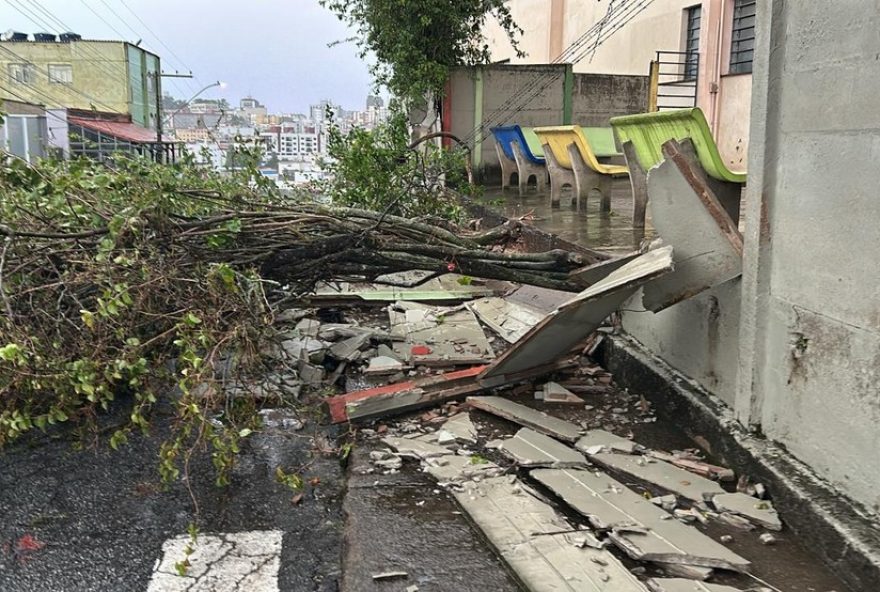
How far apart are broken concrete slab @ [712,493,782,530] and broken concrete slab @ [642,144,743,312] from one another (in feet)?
3.22

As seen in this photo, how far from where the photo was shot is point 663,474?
3273 millimetres

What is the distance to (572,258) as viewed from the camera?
4535mm

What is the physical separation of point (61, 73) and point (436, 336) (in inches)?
1773

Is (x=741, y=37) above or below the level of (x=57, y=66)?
below

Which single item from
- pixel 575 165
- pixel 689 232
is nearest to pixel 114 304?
pixel 689 232

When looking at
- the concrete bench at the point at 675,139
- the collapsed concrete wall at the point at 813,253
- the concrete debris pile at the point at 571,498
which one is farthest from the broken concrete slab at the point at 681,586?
the concrete bench at the point at 675,139

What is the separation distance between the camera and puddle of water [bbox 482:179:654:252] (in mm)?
6945

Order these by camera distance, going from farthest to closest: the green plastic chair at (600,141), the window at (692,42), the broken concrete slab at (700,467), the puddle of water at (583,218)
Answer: the window at (692,42), the green plastic chair at (600,141), the puddle of water at (583,218), the broken concrete slab at (700,467)

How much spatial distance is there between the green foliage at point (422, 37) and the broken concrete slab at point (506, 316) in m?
8.42

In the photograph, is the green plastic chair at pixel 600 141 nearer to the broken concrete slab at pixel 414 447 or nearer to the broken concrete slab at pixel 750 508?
the broken concrete slab at pixel 414 447

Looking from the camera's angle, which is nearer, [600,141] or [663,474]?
[663,474]

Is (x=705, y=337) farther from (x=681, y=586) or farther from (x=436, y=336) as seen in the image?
(x=436, y=336)

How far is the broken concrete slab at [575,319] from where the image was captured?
344 cm

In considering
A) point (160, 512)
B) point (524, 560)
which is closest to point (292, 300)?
point (160, 512)
